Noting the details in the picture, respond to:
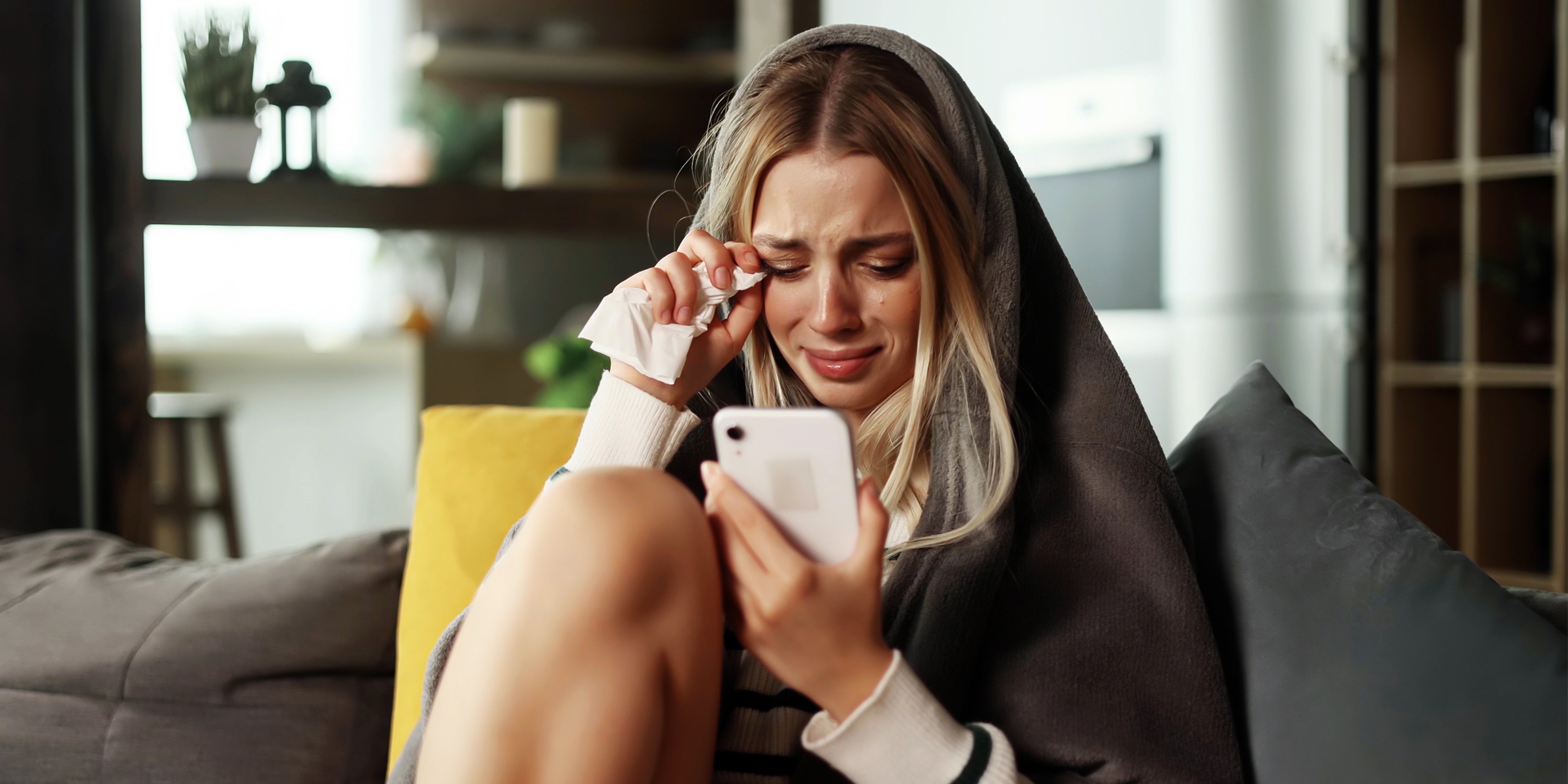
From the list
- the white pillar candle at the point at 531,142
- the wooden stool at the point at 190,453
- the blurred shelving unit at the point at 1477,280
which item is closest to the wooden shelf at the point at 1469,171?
the blurred shelving unit at the point at 1477,280

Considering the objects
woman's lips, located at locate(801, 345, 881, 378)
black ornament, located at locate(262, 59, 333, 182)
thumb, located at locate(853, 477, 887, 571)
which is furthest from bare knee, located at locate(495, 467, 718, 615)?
black ornament, located at locate(262, 59, 333, 182)

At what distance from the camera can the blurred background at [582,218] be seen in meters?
1.85

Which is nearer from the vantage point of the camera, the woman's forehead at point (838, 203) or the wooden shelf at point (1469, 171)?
the woman's forehead at point (838, 203)

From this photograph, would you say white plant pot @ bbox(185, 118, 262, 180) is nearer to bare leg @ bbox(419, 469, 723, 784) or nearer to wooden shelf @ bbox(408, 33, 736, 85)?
bare leg @ bbox(419, 469, 723, 784)

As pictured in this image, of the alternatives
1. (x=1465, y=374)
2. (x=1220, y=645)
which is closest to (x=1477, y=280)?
(x=1465, y=374)

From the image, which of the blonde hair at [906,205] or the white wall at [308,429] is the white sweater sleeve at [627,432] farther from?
the white wall at [308,429]

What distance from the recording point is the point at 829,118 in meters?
1.16

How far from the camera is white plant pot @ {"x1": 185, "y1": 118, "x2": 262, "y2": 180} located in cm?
202

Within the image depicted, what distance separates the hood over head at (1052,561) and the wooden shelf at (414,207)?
0.84 meters

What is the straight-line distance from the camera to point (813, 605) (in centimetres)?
81

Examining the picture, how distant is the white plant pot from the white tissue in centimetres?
119

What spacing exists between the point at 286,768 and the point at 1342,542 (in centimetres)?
101

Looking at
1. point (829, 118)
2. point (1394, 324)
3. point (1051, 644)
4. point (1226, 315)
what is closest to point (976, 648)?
point (1051, 644)

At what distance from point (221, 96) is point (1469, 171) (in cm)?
301
